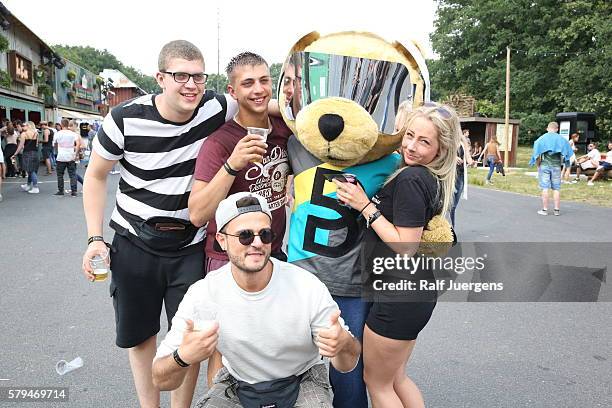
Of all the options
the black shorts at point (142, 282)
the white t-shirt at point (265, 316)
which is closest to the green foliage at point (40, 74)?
the black shorts at point (142, 282)

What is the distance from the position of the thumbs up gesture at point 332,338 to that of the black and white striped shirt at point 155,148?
107cm

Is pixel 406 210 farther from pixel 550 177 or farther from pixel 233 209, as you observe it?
pixel 550 177

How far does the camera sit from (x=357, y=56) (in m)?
2.32

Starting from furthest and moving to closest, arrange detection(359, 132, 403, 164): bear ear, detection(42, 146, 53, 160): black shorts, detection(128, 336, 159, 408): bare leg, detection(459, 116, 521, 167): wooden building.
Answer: detection(459, 116, 521, 167): wooden building
detection(42, 146, 53, 160): black shorts
detection(128, 336, 159, 408): bare leg
detection(359, 132, 403, 164): bear ear

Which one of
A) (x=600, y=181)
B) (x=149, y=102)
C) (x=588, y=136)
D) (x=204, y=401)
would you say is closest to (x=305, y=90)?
(x=149, y=102)

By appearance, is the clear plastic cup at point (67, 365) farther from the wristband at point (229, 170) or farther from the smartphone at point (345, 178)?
the smartphone at point (345, 178)

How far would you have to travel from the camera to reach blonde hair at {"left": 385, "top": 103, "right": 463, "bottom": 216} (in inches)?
→ 86.2

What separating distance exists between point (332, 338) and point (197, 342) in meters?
0.49

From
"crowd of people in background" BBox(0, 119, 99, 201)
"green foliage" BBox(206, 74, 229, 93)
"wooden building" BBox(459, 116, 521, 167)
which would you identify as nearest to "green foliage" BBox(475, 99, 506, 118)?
"wooden building" BBox(459, 116, 521, 167)

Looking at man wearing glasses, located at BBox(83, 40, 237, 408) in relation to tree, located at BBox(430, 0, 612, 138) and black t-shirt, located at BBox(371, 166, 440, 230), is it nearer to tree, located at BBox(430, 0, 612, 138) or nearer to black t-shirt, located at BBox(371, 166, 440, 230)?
black t-shirt, located at BBox(371, 166, 440, 230)

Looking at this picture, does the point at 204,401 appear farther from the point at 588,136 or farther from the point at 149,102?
the point at 588,136

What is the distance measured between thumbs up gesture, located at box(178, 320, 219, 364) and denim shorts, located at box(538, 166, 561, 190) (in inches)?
378

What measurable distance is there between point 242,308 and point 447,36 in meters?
45.6

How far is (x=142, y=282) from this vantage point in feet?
8.84
